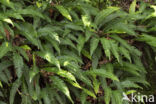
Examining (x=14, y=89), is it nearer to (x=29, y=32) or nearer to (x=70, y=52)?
(x=29, y=32)

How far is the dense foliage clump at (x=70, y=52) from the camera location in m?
3.49

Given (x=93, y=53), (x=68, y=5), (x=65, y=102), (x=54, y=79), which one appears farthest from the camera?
(x=68, y=5)

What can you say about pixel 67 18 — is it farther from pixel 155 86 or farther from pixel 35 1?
pixel 155 86

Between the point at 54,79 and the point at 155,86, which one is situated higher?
the point at 54,79

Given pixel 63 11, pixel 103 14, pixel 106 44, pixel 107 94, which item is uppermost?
pixel 63 11

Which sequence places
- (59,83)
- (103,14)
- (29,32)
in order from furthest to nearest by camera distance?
(103,14) → (29,32) → (59,83)

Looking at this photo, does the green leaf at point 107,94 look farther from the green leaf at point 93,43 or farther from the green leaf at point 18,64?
the green leaf at point 18,64

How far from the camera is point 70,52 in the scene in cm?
389

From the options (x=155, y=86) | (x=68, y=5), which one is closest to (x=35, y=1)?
(x=68, y=5)

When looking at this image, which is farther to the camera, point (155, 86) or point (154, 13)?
point (155, 86)

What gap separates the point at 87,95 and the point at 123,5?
226 centimetres

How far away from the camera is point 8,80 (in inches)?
141

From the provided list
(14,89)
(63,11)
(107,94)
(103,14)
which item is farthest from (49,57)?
(103,14)

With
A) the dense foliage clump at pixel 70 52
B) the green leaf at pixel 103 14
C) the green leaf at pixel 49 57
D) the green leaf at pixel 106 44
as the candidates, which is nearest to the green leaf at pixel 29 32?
the dense foliage clump at pixel 70 52
